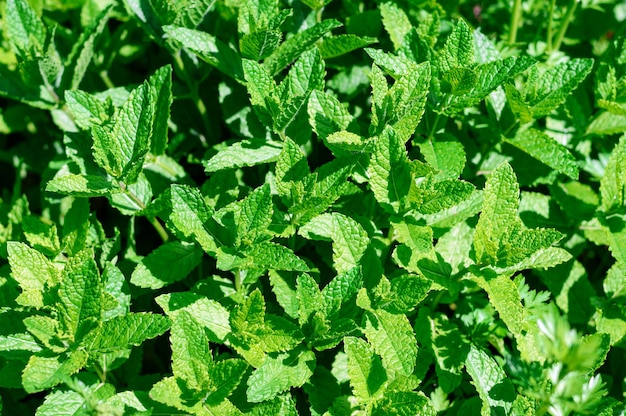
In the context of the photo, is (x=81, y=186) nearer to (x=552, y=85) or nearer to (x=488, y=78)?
(x=488, y=78)

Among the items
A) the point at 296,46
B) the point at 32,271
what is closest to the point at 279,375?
the point at 32,271

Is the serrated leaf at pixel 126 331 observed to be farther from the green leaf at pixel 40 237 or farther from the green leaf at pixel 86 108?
the green leaf at pixel 86 108

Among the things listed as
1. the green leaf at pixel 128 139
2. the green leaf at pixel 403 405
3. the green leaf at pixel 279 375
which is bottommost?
the green leaf at pixel 403 405

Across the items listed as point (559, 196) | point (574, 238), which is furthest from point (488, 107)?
point (574, 238)

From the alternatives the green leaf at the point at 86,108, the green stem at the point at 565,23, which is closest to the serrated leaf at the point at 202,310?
the green leaf at the point at 86,108

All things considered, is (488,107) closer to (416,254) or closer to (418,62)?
(418,62)

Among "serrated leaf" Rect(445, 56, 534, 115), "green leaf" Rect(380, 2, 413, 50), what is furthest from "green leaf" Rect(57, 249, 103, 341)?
"green leaf" Rect(380, 2, 413, 50)
